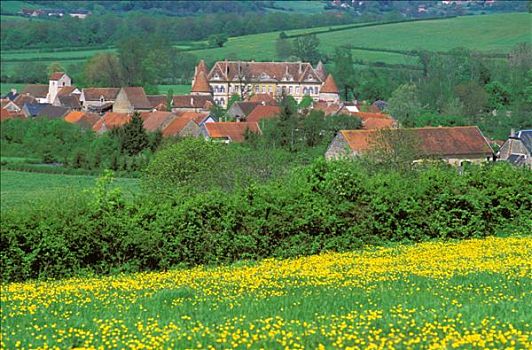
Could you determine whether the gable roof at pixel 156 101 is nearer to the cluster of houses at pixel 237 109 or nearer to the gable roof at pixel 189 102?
the cluster of houses at pixel 237 109

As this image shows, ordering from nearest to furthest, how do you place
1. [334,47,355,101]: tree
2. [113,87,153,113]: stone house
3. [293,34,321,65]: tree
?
[113,87,153,113]: stone house
[334,47,355,101]: tree
[293,34,321,65]: tree

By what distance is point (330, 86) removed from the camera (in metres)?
101

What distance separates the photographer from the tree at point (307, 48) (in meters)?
111

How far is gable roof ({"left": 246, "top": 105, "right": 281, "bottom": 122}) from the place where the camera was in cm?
7525

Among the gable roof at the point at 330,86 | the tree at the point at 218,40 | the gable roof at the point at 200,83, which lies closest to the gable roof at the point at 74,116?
the gable roof at the point at 200,83

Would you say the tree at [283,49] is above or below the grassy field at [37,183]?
above

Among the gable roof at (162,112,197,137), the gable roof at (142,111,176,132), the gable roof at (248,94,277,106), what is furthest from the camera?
the gable roof at (248,94,277,106)

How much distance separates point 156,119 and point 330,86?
3051 centimetres

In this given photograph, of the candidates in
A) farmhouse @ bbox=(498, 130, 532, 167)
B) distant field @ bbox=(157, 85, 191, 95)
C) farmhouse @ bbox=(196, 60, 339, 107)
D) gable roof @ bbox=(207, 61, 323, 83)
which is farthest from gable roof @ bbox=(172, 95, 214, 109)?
farmhouse @ bbox=(498, 130, 532, 167)

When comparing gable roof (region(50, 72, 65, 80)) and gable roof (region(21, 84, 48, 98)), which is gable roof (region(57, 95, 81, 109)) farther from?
gable roof (region(21, 84, 48, 98))

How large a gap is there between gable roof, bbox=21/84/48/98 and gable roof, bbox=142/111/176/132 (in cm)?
1646

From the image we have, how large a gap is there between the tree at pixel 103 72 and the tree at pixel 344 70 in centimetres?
2684

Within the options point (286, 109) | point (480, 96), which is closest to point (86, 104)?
point (286, 109)

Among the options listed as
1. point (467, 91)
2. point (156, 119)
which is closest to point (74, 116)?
point (156, 119)
